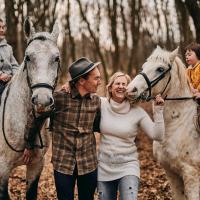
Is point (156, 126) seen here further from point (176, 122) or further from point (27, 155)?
point (27, 155)

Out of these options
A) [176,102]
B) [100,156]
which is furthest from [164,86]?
[100,156]

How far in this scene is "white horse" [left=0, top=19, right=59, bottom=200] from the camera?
383 cm

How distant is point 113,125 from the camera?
4.07 m

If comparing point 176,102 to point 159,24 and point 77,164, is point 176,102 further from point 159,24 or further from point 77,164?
point 159,24

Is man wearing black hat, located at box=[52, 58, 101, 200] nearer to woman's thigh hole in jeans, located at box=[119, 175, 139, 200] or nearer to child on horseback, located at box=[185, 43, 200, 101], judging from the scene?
woman's thigh hole in jeans, located at box=[119, 175, 139, 200]

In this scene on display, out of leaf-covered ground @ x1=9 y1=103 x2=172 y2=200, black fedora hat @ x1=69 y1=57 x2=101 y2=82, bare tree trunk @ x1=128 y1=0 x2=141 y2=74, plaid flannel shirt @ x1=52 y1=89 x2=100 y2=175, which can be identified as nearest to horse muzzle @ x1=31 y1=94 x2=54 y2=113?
plaid flannel shirt @ x1=52 y1=89 x2=100 y2=175

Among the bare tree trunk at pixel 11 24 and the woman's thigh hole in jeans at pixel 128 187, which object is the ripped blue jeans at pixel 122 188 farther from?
the bare tree trunk at pixel 11 24

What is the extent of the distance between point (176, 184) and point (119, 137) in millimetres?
1163

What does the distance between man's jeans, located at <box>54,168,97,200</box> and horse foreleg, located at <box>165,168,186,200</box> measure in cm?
116

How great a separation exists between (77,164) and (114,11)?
1254cm

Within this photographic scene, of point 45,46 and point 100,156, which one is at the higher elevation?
point 45,46

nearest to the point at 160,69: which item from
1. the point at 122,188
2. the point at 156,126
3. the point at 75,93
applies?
the point at 156,126

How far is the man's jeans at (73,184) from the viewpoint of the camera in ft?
12.7

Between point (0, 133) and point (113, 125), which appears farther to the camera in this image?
point (0, 133)
